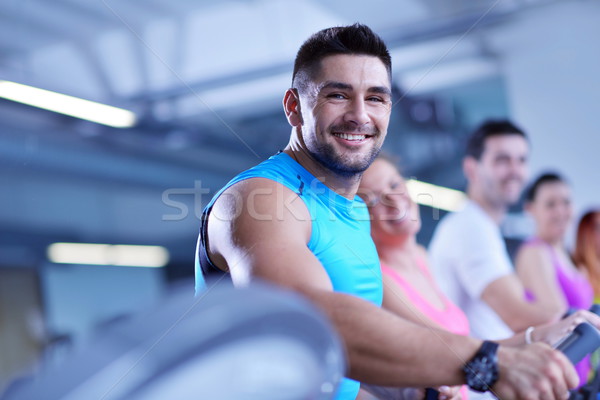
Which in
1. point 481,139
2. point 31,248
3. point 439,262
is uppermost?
point 481,139

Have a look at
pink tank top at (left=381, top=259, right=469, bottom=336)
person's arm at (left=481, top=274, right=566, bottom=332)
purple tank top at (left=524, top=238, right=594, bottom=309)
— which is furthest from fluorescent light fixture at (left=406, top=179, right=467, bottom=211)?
pink tank top at (left=381, top=259, right=469, bottom=336)

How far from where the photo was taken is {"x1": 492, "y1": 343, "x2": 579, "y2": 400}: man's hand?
749 millimetres

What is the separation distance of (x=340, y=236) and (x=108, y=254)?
383 inches

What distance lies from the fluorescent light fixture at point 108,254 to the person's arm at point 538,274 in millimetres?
7821

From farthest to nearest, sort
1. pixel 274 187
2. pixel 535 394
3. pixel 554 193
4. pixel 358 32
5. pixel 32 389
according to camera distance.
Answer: pixel 554 193, pixel 358 32, pixel 274 187, pixel 535 394, pixel 32 389

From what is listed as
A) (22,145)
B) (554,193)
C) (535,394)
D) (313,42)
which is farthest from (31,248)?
(535,394)

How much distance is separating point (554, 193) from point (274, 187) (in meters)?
2.68

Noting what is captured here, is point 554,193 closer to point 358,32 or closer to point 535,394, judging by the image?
point 358,32

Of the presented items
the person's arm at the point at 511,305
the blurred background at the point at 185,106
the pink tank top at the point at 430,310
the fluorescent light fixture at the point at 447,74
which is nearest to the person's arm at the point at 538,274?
the person's arm at the point at 511,305

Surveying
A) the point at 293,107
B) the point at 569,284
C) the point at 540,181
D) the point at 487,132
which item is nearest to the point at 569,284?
the point at 569,284

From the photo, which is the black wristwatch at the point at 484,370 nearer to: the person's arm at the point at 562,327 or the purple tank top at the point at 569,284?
the person's arm at the point at 562,327

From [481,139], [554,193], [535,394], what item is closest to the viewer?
[535,394]

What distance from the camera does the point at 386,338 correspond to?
83 centimetres

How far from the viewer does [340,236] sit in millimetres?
1313
